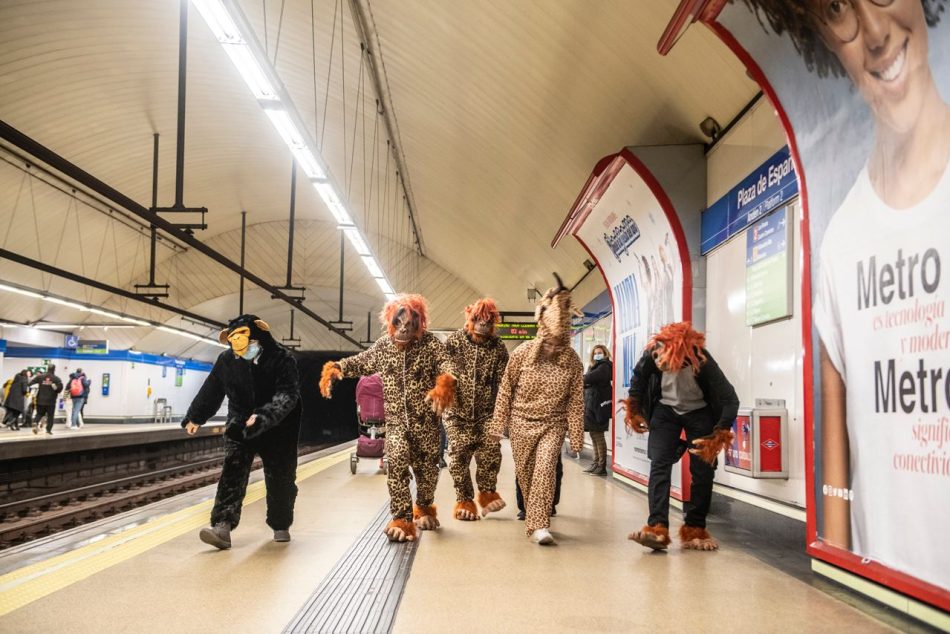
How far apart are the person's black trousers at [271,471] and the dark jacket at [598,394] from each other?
5784mm

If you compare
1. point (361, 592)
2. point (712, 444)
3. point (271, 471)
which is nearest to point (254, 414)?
point (271, 471)

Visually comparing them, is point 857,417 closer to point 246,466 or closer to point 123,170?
point 246,466

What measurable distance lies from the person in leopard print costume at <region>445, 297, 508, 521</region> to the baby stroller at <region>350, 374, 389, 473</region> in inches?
134

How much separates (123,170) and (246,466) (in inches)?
594

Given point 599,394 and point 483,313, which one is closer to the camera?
point 483,313

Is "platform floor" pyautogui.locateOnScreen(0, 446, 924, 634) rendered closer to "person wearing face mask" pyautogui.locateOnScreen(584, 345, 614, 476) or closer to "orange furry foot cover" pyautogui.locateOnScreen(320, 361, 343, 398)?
"orange furry foot cover" pyautogui.locateOnScreen(320, 361, 343, 398)

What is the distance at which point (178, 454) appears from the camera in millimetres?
20359

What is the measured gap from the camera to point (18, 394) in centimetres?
1973

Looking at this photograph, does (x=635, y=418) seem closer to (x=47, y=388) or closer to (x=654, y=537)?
(x=654, y=537)

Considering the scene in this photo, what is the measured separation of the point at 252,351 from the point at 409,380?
105cm

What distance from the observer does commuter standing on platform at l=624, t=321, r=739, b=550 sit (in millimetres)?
4754

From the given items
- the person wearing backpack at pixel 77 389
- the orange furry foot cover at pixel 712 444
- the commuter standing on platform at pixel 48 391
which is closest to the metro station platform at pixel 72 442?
the commuter standing on platform at pixel 48 391

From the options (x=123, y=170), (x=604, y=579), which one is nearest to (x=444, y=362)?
(x=604, y=579)

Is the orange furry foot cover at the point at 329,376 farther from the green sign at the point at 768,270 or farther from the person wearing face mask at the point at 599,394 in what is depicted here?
the person wearing face mask at the point at 599,394
